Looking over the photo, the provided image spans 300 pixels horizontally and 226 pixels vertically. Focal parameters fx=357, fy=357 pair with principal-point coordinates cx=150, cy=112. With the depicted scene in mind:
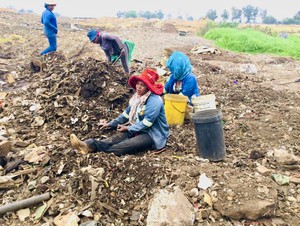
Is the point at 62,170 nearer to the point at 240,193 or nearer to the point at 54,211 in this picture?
the point at 54,211

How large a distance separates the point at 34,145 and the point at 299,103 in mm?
5618

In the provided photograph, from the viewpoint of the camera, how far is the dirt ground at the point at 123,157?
3561mm

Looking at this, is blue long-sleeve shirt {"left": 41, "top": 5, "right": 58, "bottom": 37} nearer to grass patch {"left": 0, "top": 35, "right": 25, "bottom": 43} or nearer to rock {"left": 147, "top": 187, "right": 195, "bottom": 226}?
grass patch {"left": 0, "top": 35, "right": 25, "bottom": 43}

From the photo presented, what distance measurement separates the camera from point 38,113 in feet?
20.3

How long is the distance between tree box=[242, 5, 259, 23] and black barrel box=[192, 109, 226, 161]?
296ft

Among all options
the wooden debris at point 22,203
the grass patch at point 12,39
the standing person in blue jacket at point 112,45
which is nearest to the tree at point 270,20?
the grass patch at point 12,39

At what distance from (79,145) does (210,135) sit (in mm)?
1661

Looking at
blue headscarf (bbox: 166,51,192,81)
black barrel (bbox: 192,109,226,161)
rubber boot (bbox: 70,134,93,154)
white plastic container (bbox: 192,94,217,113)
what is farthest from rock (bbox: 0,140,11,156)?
blue headscarf (bbox: 166,51,192,81)

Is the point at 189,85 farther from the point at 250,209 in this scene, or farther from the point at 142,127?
the point at 250,209

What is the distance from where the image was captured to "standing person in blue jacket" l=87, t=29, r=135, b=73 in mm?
7586

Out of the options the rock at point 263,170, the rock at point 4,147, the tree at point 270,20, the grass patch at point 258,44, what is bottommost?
the tree at point 270,20

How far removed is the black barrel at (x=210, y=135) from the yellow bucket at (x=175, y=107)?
1081 mm

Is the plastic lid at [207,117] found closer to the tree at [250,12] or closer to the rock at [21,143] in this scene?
the rock at [21,143]

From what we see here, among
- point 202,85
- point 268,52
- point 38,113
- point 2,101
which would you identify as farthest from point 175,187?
point 268,52
